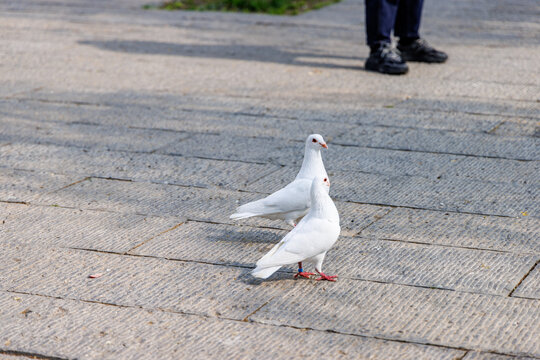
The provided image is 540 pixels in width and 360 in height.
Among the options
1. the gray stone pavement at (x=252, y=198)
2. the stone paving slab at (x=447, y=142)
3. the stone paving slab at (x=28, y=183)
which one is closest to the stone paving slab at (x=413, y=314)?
the gray stone pavement at (x=252, y=198)

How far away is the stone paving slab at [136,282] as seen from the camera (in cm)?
336

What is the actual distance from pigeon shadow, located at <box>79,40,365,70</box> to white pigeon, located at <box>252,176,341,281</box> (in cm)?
540

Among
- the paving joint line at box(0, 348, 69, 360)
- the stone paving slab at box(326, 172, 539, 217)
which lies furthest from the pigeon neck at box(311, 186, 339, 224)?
the paving joint line at box(0, 348, 69, 360)

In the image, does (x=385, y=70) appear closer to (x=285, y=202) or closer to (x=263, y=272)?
(x=285, y=202)

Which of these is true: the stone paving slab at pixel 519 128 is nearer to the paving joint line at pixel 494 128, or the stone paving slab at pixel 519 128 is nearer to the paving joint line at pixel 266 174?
the paving joint line at pixel 494 128

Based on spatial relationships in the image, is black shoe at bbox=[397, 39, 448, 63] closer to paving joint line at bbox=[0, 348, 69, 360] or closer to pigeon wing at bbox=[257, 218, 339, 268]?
pigeon wing at bbox=[257, 218, 339, 268]

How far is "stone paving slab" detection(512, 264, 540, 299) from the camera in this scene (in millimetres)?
3393

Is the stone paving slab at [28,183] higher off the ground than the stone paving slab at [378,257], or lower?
lower

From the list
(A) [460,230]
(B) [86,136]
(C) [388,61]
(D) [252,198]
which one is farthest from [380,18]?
(A) [460,230]

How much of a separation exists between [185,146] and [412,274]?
2.68 m

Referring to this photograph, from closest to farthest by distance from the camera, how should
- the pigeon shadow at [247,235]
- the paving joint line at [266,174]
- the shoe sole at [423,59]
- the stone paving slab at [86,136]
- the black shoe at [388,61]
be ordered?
the pigeon shadow at [247,235] < the paving joint line at [266,174] < the stone paving slab at [86,136] < the black shoe at [388,61] < the shoe sole at [423,59]

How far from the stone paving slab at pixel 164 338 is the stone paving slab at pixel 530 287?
2.11 feet

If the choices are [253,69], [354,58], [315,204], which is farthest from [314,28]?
[315,204]

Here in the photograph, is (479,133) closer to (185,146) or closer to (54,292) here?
(185,146)
